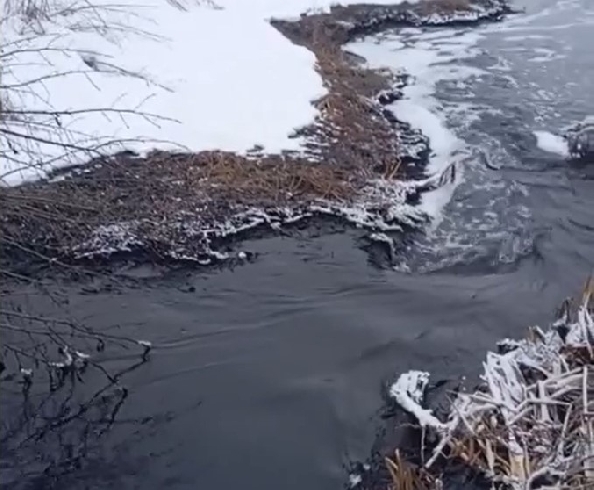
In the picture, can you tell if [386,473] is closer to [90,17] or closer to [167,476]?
[167,476]

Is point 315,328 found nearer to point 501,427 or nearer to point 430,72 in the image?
point 501,427

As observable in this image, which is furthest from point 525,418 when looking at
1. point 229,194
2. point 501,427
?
point 229,194

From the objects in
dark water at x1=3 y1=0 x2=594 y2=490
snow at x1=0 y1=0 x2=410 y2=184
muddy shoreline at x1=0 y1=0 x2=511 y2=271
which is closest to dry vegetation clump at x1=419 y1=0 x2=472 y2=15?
snow at x1=0 y1=0 x2=410 y2=184

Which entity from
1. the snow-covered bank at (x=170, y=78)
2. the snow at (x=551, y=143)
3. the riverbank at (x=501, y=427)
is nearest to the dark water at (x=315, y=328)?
the riverbank at (x=501, y=427)

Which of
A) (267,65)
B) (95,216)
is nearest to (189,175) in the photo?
(95,216)

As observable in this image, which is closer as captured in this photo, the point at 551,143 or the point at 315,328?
the point at 315,328

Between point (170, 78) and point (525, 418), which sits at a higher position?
point (170, 78)
